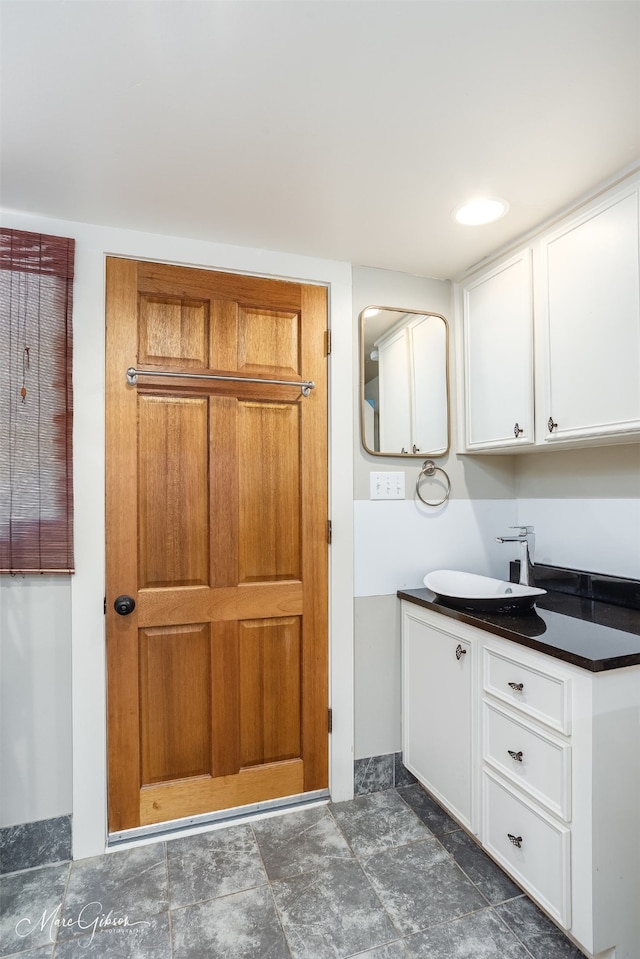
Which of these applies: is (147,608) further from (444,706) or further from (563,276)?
(563,276)

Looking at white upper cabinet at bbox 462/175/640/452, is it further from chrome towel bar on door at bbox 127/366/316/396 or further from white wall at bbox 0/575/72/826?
white wall at bbox 0/575/72/826

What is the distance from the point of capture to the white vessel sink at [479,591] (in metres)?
1.76

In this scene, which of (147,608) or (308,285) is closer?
(147,608)

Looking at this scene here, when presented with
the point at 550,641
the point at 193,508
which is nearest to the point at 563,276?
the point at 550,641

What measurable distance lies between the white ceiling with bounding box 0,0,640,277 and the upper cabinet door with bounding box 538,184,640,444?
136 mm

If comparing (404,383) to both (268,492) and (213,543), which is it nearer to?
(268,492)

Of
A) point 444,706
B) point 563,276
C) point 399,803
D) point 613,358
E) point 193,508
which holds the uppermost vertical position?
point 563,276

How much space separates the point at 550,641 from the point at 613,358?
88 centimetres

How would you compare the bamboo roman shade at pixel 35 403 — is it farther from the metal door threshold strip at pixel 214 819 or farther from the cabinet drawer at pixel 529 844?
the cabinet drawer at pixel 529 844

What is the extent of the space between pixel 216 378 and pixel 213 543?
63 cm

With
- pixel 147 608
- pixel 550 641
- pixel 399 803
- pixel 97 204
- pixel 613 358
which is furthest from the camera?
pixel 399 803

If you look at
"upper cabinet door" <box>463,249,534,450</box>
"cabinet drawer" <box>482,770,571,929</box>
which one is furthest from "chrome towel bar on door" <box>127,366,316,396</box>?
"cabinet drawer" <box>482,770,571,929</box>

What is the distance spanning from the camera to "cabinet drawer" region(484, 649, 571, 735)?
1364 mm

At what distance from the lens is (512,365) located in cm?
201
